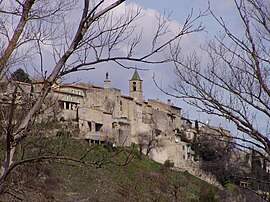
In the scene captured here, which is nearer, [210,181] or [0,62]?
[0,62]

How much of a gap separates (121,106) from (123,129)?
13.2 feet

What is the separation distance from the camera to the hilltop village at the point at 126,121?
52094 mm

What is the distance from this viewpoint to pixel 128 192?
35.5m

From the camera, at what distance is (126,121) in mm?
57719

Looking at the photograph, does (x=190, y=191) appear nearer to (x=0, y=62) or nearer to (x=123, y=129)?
(x=123, y=129)

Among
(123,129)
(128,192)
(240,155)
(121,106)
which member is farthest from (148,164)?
(240,155)

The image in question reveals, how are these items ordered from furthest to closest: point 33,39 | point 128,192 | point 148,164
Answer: point 148,164 → point 128,192 → point 33,39

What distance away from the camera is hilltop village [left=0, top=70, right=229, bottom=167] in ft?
171

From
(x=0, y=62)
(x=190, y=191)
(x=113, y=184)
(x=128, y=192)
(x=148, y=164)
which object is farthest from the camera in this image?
(x=148, y=164)

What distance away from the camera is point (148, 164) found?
51719mm

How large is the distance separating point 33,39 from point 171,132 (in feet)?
191

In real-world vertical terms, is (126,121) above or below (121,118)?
below

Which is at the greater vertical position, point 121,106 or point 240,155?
point 121,106

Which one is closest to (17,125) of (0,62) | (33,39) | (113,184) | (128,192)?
(0,62)
